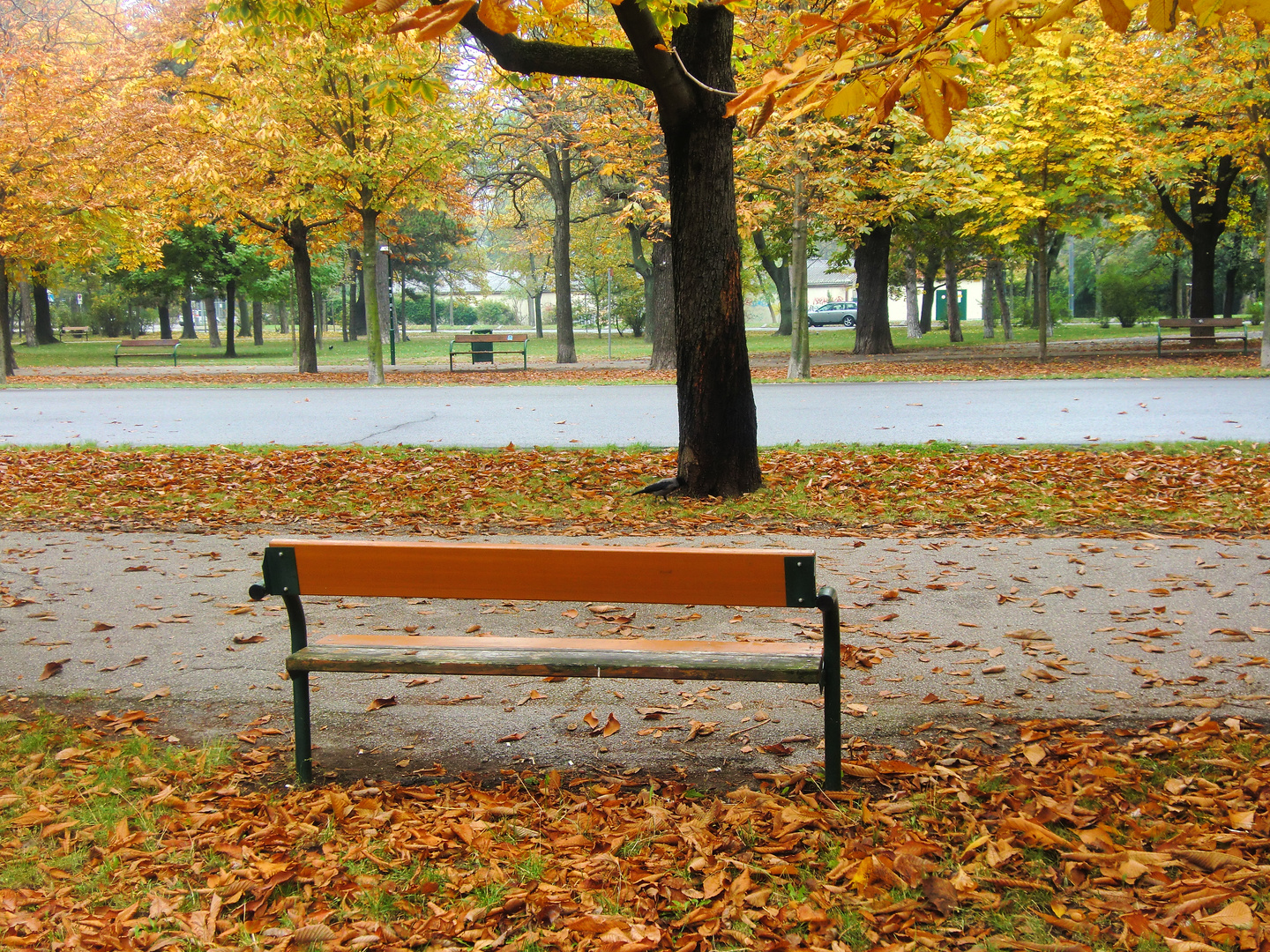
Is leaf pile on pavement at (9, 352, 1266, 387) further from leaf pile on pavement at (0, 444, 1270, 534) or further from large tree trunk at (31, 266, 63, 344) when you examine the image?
large tree trunk at (31, 266, 63, 344)

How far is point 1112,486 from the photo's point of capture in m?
8.48

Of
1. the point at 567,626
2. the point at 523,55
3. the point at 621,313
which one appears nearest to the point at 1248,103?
the point at 523,55

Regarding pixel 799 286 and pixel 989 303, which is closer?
pixel 799 286

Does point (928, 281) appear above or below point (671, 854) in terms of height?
above

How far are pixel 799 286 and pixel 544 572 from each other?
678 inches

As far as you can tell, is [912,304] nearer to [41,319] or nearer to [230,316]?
[230,316]

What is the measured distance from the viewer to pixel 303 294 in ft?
92.2

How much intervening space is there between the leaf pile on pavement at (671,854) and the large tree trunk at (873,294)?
80.8 ft

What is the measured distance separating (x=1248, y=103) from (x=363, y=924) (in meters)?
22.3

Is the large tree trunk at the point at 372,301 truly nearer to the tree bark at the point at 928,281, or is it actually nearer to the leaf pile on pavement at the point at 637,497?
the leaf pile on pavement at the point at 637,497

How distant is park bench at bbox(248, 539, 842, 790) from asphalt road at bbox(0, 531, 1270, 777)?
49cm

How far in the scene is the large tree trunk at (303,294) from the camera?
2708cm

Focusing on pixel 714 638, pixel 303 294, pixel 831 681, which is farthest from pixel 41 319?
pixel 831 681

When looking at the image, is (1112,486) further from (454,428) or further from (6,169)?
(6,169)
